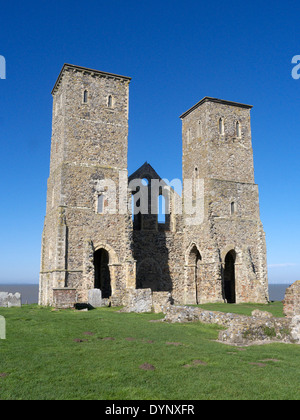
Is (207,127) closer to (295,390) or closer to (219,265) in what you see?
(219,265)

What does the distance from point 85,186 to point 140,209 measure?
6316 millimetres

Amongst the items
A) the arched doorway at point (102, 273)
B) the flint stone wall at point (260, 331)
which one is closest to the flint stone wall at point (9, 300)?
the arched doorway at point (102, 273)

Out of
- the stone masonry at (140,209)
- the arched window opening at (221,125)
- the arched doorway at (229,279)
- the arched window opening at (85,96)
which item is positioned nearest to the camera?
the stone masonry at (140,209)

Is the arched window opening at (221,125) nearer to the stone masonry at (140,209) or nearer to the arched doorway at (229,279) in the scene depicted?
the stone masonry at (140,209)

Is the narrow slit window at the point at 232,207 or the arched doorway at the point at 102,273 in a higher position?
the narrow slit window at the point at 232,207

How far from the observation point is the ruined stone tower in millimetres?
25562

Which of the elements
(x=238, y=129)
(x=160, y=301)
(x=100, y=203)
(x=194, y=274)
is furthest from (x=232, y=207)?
(x=160, y=301)

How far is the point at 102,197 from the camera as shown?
27.5 m

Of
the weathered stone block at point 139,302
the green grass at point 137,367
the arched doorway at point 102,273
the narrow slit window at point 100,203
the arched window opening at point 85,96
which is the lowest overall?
the green grass at point 137,367

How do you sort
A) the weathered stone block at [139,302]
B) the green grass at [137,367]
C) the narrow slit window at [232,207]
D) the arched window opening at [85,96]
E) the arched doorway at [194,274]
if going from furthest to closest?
the arched doorway at [194,274], the narrow slit window at [232,207], the arched window opening at [85,96], the weathered stone block at [139,302], the green grass at [137,367]

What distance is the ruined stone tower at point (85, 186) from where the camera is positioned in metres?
25.6

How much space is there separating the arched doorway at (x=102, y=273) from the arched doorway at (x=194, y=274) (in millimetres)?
6901

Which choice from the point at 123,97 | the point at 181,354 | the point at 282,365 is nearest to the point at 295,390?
the point at 282,365

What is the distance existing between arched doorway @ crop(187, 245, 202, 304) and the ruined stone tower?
6.84m
